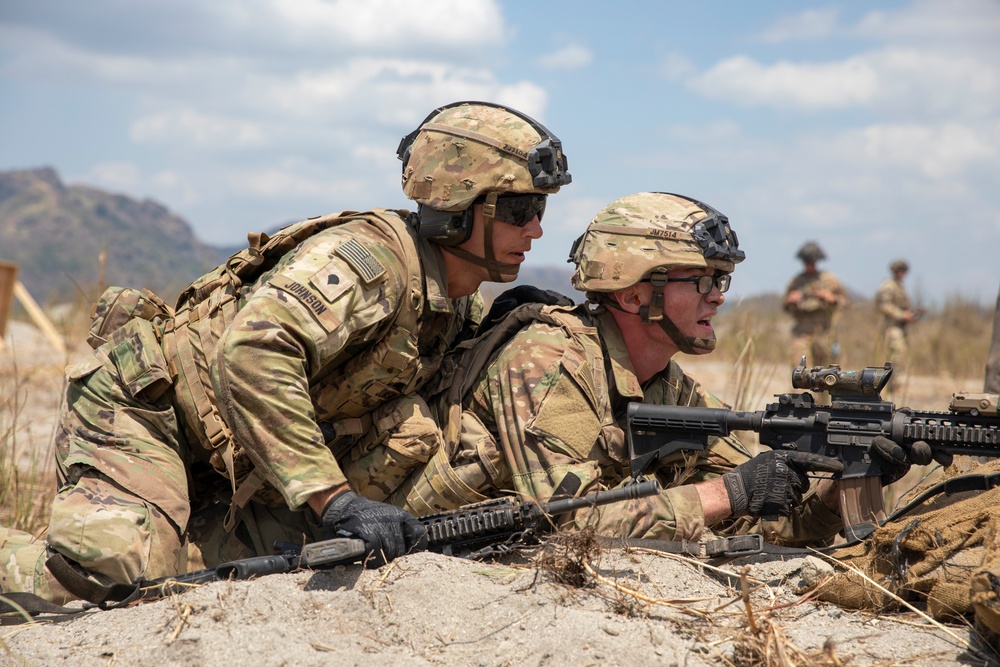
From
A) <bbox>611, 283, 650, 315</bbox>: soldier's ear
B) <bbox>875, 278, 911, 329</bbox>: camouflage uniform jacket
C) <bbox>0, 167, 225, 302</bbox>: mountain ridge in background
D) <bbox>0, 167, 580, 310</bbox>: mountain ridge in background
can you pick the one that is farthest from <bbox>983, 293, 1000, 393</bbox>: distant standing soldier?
<bbox>0, 167, 225, 302</bbox>: mountain ridge in background

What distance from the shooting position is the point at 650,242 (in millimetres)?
4219

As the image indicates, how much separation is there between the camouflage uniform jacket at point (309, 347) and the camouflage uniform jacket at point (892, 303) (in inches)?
539

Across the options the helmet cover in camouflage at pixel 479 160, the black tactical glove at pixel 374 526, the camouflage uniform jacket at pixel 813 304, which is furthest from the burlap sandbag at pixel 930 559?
the camouflage uniform jacket at pixel 813 304

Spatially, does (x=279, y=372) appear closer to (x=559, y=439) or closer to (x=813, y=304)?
(x=559, y=439)

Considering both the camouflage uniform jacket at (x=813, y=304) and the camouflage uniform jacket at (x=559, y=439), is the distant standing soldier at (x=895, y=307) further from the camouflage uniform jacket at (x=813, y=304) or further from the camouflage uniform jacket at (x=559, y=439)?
the camouflage uniform jacket at (x=559, y=439)

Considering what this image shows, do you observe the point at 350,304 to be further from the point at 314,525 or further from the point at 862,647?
the point at 862,647

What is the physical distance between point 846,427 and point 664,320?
3.00 ft

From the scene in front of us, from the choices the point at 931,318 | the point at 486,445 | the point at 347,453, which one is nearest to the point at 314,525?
the point at 347,453

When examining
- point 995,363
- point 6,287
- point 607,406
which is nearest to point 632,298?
point 607,406

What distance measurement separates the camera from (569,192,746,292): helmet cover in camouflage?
13.8 feet

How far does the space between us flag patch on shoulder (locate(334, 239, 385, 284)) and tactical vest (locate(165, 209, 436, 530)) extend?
19 cm

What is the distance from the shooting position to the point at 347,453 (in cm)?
418

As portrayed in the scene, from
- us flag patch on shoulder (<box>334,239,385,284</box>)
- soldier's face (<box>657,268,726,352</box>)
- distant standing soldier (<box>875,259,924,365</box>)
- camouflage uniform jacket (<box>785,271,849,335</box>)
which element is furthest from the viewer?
distant standing soldier (<box>875,259,924,365</box>)

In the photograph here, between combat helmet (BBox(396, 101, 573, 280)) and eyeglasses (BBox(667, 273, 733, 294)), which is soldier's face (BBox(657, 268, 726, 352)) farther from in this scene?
combat helmet (BBox(396, 101, 573, 280))
